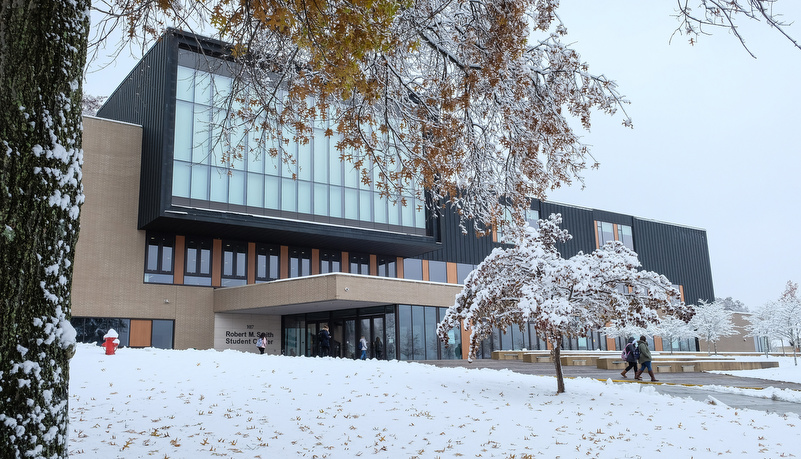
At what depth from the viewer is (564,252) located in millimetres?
46562

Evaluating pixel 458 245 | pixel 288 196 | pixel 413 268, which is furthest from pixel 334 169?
pixel 458 245

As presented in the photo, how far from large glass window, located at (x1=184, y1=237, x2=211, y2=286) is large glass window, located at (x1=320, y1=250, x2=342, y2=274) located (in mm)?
6465

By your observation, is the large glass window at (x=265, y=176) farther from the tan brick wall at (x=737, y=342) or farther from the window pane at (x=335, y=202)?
the tan brick wall at (x=737, y=342)

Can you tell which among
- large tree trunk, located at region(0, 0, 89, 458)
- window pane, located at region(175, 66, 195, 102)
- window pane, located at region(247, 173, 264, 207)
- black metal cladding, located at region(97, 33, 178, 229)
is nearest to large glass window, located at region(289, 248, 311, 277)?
window pane, located at region(247, 173, 264, 207)

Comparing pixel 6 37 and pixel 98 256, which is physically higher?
pixel 98 256

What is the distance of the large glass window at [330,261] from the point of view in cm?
3562

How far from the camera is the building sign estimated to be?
32.5 metres

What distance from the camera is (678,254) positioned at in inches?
2194

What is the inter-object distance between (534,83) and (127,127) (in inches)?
1085

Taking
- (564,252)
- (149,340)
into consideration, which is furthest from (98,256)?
(564,252)

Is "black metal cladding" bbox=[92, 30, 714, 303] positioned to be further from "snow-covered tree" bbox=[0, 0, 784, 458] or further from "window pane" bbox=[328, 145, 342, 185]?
"snow-covered tree" bbox=[0, 0, 784, 458]

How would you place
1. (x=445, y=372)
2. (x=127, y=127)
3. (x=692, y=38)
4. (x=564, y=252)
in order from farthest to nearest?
(x=564, y=252), (x=127, y=127), (x=445, y=372), (x=692, y=38)

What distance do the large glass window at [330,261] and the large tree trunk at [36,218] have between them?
32.1 metres

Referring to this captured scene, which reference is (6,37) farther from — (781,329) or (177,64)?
(781,329)
